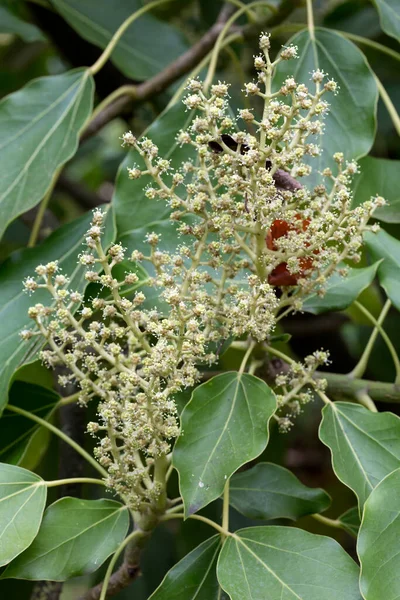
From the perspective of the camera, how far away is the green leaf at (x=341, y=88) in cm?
125

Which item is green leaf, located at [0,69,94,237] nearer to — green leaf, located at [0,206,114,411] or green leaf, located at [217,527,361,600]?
green leaf, located at [0,206,114,411]

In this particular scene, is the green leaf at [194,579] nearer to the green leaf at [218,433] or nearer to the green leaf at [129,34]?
the green leaf at [218,433]

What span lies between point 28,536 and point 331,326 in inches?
50.8

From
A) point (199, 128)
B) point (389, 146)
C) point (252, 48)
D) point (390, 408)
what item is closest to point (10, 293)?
point (199, 128)

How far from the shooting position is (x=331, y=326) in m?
2.03

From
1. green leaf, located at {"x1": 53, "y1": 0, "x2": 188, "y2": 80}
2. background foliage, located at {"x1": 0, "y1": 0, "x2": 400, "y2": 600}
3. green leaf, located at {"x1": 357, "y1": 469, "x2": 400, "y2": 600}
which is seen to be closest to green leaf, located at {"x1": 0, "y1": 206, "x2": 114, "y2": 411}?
background foliage, located at {"x1": 0, "y1": 0, "x2": 400, "y2": 600}

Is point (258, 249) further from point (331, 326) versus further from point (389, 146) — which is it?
point (389, 146)

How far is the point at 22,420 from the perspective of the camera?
1.15 meters

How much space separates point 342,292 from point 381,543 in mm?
407

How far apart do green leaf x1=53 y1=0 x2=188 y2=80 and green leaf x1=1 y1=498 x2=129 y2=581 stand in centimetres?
108

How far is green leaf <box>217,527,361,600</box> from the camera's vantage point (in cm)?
83

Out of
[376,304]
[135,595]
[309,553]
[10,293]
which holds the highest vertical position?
[10,293]

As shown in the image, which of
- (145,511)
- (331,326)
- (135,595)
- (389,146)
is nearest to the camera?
(145,511)

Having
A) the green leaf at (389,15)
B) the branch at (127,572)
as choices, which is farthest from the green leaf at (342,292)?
the green leaf at (389,15)
